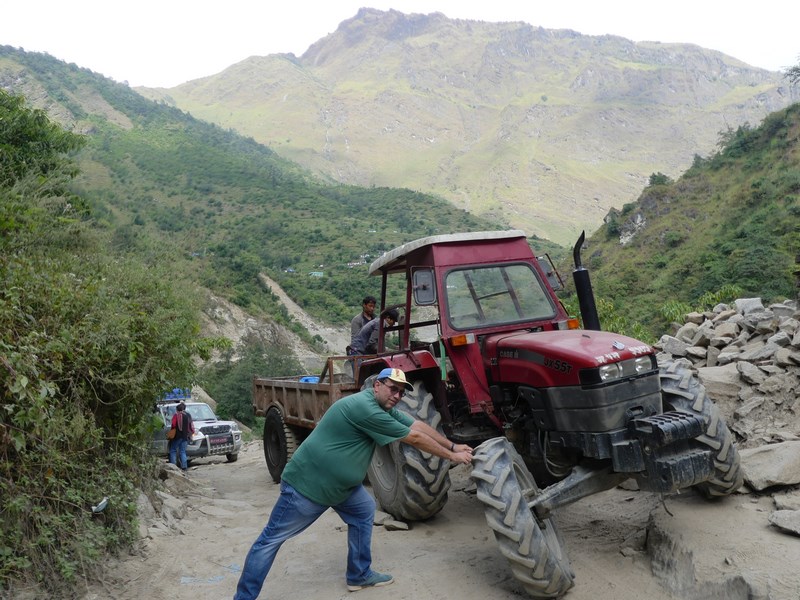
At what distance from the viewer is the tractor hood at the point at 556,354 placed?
14.6ft

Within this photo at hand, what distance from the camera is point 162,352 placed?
6.47m

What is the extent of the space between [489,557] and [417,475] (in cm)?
84

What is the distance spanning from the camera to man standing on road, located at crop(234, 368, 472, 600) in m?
4.33

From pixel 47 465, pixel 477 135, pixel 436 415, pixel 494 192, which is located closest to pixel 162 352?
pixel 47 465

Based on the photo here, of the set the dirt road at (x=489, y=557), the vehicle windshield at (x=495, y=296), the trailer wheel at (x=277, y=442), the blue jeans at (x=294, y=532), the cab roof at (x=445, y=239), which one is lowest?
the trailer wheel at (x=277, y=442)

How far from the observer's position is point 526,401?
17.1 feet

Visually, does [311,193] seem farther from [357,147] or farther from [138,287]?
[357,147]

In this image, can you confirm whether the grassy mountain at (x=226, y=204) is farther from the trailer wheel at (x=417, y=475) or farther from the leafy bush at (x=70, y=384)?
the trailer wheel at (x=417, y=475)

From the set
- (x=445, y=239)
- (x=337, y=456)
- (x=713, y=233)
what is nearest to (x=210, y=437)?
(x=445, y=239)

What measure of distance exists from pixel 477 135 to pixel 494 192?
202 ft

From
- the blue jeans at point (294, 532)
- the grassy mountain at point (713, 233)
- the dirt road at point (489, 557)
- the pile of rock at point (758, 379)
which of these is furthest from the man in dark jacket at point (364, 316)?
the grassy mountain at point (713, 233)

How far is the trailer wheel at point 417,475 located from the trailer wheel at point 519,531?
3.82 feet

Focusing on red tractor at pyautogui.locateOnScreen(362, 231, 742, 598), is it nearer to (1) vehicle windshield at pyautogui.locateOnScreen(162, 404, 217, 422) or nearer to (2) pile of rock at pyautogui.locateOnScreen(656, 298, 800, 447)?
(2) pile of rock at pyautogui.locateOnScreen(656, 298, 800, 447)

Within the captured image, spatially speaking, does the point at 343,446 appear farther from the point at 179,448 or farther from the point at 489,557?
the point at 179,448
